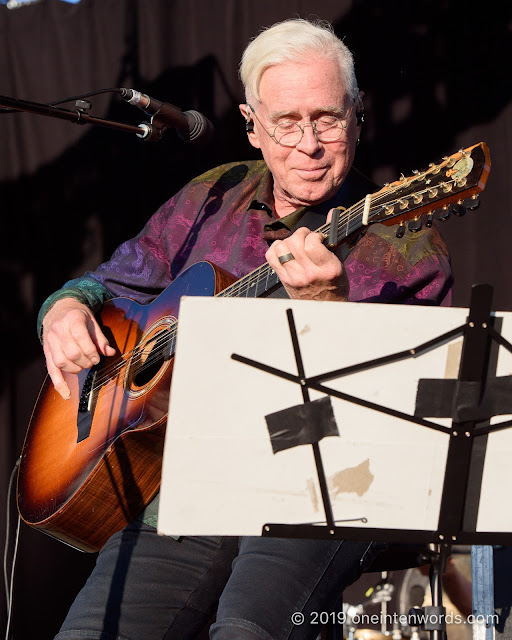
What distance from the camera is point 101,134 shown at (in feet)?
12.0

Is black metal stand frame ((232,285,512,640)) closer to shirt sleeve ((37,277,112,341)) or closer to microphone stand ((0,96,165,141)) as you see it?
microphone stand ((0,96,165,141))

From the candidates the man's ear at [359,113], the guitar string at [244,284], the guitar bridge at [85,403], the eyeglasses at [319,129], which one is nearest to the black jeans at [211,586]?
the guitar bridge at [85,403]

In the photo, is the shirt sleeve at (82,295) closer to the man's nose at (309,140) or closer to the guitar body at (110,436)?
the guitar body at (110,436)

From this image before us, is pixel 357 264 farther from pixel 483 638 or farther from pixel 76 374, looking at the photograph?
pixel 483 638

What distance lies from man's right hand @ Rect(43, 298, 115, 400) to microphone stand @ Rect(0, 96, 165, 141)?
23.4 inches

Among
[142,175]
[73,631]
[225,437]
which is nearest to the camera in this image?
[225,437]

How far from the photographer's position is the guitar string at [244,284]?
5.86 feet

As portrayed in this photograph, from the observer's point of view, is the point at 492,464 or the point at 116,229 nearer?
the point at 492,464

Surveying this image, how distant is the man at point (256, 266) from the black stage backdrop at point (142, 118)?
2.82 ft

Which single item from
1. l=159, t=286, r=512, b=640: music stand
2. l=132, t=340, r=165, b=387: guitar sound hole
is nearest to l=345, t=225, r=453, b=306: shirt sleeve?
l=132, t=340, r=165, b=387: guitar sound hole

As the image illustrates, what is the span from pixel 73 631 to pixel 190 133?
1.31 m

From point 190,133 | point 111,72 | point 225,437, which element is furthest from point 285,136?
point 111,72

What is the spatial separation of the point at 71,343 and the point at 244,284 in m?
0.57

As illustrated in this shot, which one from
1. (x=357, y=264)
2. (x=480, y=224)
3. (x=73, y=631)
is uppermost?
(x=480, y=224)
